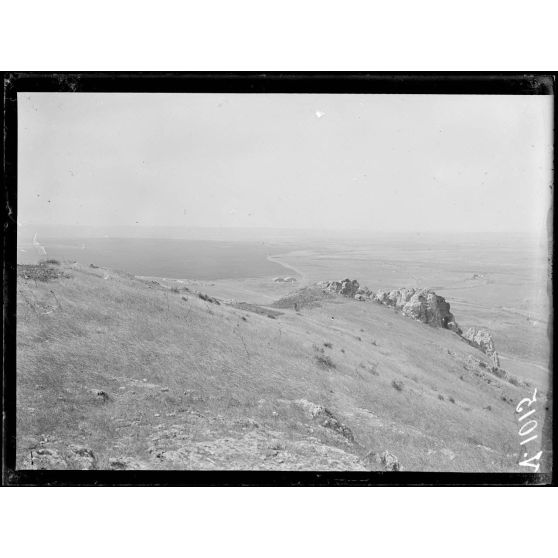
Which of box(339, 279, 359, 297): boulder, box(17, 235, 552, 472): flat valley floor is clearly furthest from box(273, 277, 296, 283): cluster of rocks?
box(339, 279, 359, 297): boulder

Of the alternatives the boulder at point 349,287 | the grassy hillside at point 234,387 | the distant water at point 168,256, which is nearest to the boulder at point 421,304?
the grassy hillside at point 234,387

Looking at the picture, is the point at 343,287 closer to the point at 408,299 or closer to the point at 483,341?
the point at 408,299

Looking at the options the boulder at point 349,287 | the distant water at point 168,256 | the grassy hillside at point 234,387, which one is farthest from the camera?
the boulder at point 349,287

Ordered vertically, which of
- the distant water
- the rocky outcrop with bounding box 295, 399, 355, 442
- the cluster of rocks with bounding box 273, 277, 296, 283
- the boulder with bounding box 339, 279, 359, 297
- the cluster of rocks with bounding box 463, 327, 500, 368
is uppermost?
the distant water

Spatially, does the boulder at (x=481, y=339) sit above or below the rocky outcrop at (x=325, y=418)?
above

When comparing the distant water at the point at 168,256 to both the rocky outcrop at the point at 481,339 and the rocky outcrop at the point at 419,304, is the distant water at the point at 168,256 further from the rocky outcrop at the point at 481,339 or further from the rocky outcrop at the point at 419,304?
the rocky outcrop at the point at 481,339

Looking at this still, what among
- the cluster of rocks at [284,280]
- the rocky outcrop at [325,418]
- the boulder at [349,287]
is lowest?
the rocky outcrop at [325,418]

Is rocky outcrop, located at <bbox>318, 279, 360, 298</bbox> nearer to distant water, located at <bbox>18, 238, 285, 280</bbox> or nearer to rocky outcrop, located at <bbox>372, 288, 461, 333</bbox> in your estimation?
rocky outcrop, located at <bbox>372, 288, 461, 333</bbox>

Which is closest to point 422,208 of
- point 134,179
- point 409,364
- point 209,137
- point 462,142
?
point 462,142
